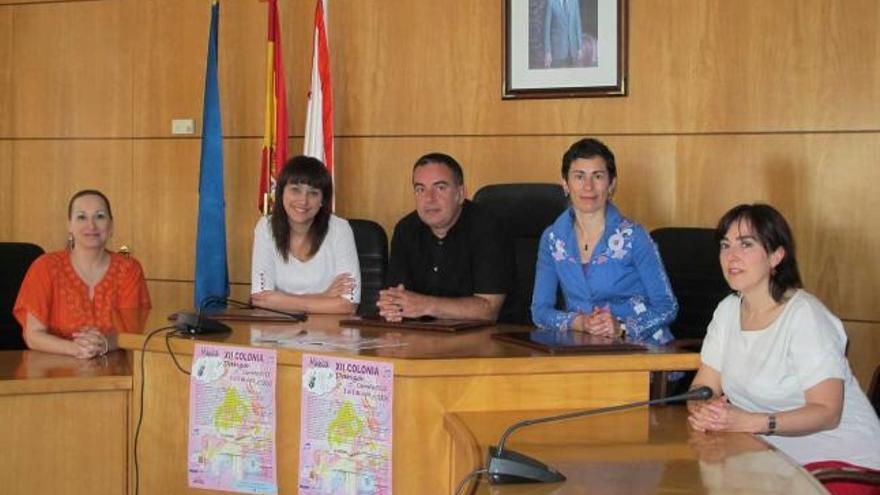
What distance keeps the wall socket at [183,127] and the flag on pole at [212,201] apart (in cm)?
27

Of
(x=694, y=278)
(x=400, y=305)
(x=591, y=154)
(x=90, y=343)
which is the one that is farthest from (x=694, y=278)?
(x=90, y=343)

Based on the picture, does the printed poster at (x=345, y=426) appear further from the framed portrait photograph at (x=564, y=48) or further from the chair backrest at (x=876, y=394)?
the framed portrait photograph at (x=564, y=48)

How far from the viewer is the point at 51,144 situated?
18.9 feet

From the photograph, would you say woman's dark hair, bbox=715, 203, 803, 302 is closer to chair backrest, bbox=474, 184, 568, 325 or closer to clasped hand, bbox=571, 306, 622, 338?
clasped hand, bbox=571, 306, 622, 338

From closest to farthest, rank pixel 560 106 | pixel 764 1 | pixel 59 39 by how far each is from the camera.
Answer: pixel 764 1
pixel 560 106
pixel 59 39

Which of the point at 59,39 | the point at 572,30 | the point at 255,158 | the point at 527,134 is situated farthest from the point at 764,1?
the point at 59,39

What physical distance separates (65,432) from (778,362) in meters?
1.88

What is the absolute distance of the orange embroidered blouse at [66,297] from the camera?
3.51 metres

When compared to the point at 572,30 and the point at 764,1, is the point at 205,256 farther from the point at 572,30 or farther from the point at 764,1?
the point at 764,1

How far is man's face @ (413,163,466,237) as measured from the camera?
368 cm

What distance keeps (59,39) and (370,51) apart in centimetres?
176

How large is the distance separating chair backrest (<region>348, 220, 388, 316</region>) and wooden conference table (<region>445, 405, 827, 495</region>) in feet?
5.68

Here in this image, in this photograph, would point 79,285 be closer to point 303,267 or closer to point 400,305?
point 303,267

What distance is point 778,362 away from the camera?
2465 millimetres
